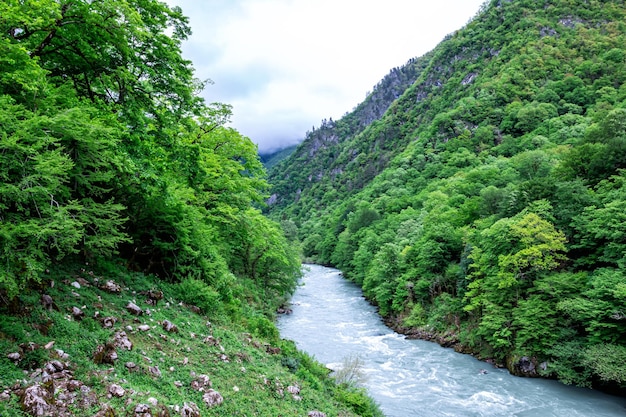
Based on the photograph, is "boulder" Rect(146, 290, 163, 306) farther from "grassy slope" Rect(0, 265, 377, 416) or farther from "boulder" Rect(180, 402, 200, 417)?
"boulder" Rect(180, 402, 200, 417)

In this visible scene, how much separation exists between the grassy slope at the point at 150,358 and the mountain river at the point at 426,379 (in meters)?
7.63

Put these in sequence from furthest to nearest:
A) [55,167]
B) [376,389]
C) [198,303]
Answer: [376,389] → [198,303] → [55,167]

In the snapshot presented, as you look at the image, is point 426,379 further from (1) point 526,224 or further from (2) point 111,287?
(2) point 111,287

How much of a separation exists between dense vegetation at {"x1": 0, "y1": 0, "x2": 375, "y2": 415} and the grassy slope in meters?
0.07

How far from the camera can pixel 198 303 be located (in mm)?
13289

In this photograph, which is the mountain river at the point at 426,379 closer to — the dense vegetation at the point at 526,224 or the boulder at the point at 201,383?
the dense vegetation at the point at 526,224

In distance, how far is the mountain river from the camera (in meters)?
19.7

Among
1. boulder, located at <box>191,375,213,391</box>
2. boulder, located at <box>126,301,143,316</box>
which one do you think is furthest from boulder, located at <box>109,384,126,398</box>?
boulder, located at <box>126,301,143,316</box>

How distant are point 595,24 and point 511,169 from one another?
85.4 metres

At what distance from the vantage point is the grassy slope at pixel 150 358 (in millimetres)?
6360

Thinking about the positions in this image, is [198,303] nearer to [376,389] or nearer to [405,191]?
[376,389]

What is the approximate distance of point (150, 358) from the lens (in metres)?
8.42

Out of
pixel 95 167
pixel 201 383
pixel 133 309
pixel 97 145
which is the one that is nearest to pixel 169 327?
pixel 133 309

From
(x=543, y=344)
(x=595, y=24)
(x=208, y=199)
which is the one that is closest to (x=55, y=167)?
(x=208, y=199)
